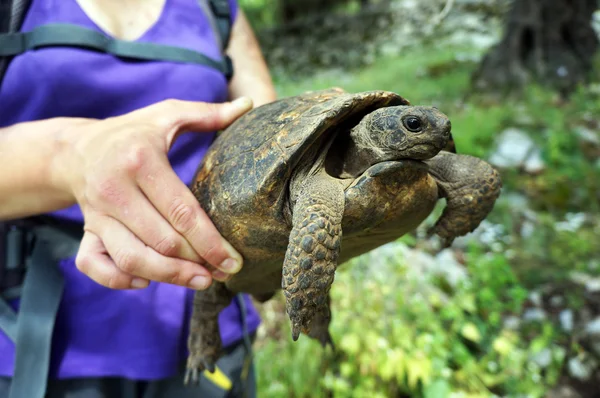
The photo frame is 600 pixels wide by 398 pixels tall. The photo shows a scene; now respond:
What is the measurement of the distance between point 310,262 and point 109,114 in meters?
0.97

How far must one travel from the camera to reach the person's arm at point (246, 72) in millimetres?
1947

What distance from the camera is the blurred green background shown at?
2717 mm

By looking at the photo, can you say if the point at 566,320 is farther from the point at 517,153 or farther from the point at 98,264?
the point at 98,264

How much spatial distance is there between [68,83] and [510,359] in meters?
2.67

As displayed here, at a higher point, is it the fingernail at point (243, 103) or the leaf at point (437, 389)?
the fingernail at point (243, 103)

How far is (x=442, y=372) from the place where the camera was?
256 centimetres

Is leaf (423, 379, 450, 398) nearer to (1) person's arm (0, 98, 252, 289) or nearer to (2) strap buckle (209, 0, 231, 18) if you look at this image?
(1) person's arm (0, 98, 252, 289)

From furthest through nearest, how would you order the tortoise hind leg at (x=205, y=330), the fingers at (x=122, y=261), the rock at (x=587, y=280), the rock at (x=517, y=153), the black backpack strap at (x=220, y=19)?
1. the rock at (x=517, y=153)
2. the rock at (x=587, y=280)
3. the black backpack strap at (x=220, y=19)
4. the tortoise hind leg at (x=205, y=330)
5. the fingers at (x=122, y=261)

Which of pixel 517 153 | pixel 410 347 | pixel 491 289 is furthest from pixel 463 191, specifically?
pixel 517 153

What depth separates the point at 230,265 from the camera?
51.6 inches

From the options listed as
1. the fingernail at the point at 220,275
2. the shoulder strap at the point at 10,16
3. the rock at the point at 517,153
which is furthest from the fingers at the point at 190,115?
the rock at the point at 517,153

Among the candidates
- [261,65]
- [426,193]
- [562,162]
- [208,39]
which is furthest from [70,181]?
[562,162]

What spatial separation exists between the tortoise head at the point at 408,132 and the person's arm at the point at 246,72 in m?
0.81

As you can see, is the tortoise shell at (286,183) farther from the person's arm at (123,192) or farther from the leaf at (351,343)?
the leaf at (351,343)
